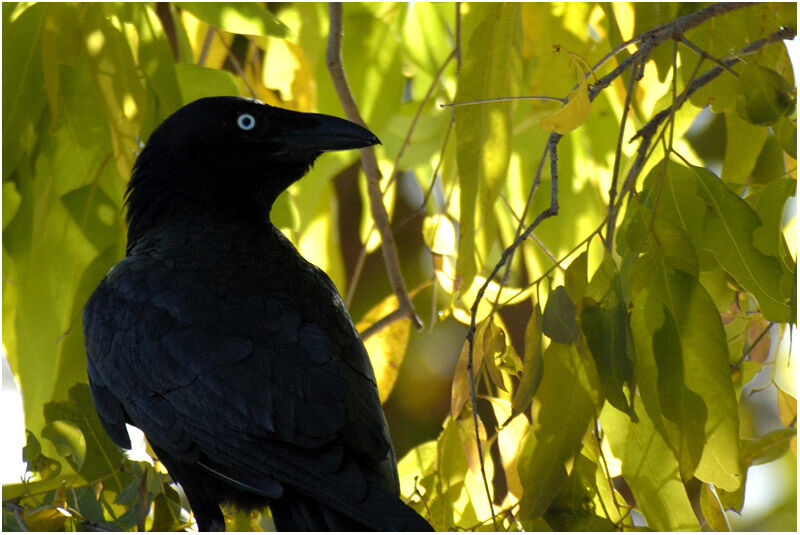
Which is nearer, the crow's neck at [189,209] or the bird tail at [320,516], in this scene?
the bird tail at [320,516]

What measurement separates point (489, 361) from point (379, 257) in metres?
3.84

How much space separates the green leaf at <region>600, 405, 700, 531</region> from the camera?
1799mm

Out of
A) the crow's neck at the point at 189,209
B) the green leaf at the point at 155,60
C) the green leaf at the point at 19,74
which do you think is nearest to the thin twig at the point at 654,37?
the crow's neck at the point at 189,209

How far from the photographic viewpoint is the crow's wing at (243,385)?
187 centimetres

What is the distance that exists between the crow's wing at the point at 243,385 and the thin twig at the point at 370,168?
0.89 feet

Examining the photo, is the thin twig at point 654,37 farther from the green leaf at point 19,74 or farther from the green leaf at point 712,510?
the green leaf at point 19,74

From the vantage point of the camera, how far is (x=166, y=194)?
2467 mm

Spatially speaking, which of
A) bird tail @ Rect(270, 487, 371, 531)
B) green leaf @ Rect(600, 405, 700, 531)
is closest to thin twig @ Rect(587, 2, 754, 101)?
green leaf @ Rect(600, 405, 700, 531)

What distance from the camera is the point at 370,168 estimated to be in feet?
8.13

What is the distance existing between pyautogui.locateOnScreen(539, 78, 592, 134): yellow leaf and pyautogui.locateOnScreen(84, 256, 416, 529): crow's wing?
0.65 m

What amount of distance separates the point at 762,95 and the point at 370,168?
102cm

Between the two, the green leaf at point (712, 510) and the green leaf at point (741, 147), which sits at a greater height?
the green leaf at point (741, 147)

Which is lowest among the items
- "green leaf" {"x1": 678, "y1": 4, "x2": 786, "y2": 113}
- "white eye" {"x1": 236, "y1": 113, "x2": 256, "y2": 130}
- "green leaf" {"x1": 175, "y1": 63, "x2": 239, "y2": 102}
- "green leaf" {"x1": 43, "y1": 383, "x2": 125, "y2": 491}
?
"green leaf" {"x1": 43, "y1": 383, "x2": 125, "y2": 491}

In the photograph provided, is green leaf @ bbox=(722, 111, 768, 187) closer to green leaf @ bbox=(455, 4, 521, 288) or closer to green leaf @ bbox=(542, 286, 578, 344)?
green leaf @ bbox=(455, 4, 521, 288)
